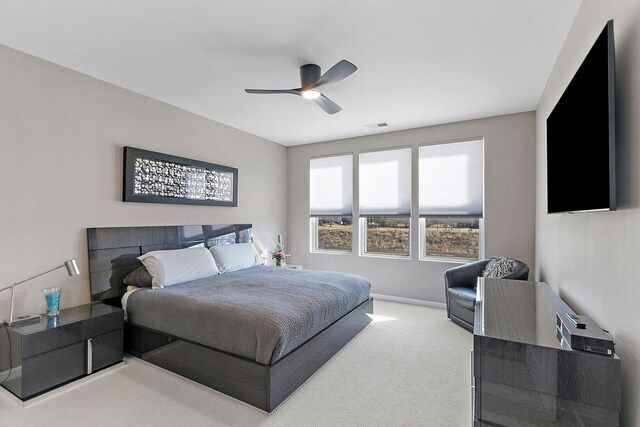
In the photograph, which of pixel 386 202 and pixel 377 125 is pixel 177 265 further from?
pixel 377 125

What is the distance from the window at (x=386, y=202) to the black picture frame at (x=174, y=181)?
218cm

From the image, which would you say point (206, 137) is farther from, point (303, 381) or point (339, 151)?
point (303, 381)

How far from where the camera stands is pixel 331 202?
551 centimetres

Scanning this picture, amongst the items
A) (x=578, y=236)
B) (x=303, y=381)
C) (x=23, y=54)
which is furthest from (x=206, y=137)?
(x=578, y=236)

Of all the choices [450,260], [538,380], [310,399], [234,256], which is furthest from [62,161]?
[450,260]

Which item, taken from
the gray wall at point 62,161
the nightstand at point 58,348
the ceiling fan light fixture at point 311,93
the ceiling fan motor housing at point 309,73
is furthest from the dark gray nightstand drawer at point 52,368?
the ceiling fan motor housing at point 309,73

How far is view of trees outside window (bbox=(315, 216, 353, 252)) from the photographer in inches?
214

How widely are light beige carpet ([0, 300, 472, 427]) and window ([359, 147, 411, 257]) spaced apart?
7.11 ft

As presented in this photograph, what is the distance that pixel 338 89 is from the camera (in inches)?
130

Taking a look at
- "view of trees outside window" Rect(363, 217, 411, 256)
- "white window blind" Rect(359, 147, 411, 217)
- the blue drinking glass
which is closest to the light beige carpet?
the blue drinking glass

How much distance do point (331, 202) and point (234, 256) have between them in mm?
2089

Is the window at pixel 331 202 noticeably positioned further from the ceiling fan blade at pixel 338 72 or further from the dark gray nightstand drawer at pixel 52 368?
the dark gray nightstand drawer at pixel 52 368

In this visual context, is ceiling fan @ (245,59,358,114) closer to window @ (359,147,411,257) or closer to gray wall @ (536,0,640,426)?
gray wall @ (536,0,640,426)

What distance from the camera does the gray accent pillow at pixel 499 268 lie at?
3406 millimetres
